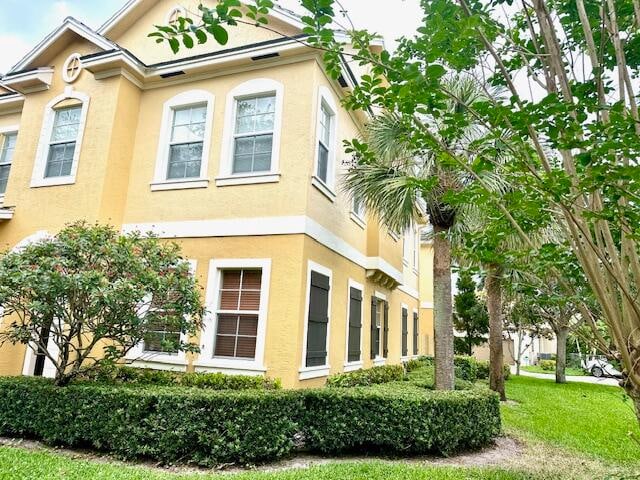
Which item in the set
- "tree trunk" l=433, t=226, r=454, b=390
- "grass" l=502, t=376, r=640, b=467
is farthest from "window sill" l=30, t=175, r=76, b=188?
"grass" l=502, t=376, r=640, b=467

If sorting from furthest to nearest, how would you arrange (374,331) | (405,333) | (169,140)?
(405,333) < (374,331) < (169,140)

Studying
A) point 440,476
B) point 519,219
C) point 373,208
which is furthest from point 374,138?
point 440,476

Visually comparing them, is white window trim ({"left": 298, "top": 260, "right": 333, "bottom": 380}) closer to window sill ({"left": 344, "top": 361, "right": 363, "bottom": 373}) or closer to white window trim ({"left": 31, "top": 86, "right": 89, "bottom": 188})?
window sill ({"left": 344, "top": 361, "right": 363, "bottom": 373})

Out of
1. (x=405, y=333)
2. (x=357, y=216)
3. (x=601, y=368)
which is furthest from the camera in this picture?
(x=405, y=333)

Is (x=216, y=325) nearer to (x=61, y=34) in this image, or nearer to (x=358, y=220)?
(x=358, y=220)

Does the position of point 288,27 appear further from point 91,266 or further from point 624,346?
point 624,346

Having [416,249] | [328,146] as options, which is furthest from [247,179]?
[416,249]

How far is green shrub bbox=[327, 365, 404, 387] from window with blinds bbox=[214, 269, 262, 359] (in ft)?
6.32

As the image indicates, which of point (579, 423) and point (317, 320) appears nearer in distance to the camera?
point (317, 320)

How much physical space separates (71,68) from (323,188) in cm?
722

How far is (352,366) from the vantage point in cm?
1112

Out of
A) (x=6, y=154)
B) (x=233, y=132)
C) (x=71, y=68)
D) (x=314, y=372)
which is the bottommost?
(x=314, y=372)

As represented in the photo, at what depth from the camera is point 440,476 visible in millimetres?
6031

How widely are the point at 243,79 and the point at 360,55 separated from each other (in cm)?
672
